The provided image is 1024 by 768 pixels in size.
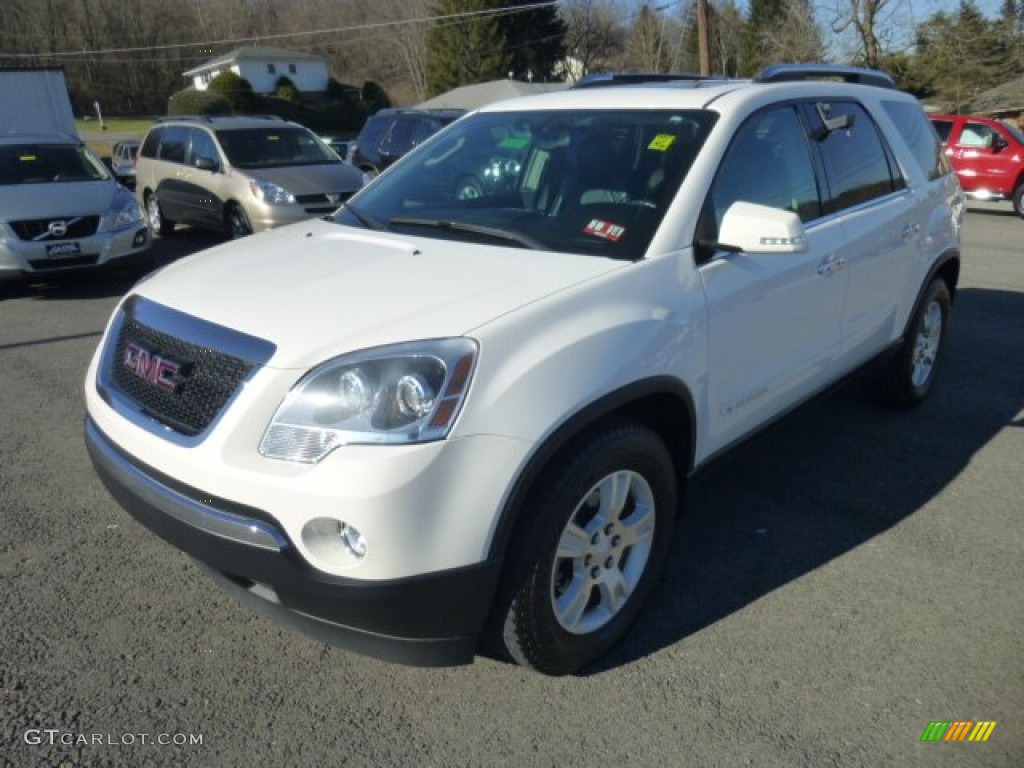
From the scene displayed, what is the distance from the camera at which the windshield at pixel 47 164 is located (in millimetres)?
9047

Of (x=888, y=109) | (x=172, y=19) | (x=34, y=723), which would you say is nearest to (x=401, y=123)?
(x=888, y=109)

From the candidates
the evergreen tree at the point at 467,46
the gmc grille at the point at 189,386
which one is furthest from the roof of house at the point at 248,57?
the gmc grille at the point at 189,386

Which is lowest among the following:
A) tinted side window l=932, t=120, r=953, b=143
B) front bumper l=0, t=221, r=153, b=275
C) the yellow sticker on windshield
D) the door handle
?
tinted side window l=932, t=120, r=953, b=143

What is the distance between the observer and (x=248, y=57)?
235ft

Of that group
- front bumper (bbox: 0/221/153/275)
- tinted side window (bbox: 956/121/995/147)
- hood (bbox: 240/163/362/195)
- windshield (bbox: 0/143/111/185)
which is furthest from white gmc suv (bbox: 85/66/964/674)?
tinted side window (bbox: 956/121/995/147)

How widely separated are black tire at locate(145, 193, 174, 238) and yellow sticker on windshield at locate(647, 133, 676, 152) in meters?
11.0

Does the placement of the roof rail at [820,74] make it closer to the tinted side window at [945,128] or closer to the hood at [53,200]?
the hood at [53,200]

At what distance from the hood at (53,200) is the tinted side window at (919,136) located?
7.24 metres

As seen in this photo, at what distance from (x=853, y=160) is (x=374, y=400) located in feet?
9.74

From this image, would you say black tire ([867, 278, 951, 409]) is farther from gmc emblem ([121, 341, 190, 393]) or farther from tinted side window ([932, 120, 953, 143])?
tinted side window ([932, 120, 953, 143])

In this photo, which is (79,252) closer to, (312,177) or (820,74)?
(312,177)

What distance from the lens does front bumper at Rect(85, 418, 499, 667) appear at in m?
2.30

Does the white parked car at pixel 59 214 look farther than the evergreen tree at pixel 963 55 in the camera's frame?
No

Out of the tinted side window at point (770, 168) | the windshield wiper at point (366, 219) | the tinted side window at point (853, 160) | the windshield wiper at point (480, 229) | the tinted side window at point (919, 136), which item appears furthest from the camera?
the tinted side window at point (919, 136)
